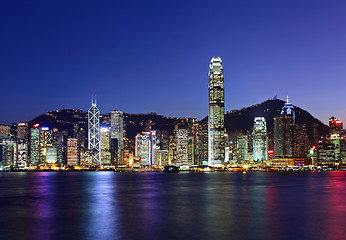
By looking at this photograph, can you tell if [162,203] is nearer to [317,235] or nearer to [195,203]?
[195,203]

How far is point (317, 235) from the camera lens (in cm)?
3597

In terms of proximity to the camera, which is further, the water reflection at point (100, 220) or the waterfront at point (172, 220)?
the water reflection at point (100, 220)

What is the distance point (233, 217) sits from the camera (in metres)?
47.2

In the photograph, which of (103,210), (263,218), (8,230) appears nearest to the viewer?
(8,230)

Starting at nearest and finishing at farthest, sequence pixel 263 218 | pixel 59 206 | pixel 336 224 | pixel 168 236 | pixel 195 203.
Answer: pixel 168 236, pixel 336 224, pixel 263 218, pixel 59 206, pixel 195 203

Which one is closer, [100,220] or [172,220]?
[172,220]

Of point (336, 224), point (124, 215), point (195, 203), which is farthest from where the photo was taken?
point (195, 203)

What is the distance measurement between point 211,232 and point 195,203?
2667 centimetres

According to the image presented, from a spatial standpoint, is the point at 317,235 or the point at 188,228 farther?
the point at 188,228

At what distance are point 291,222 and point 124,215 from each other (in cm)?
1883

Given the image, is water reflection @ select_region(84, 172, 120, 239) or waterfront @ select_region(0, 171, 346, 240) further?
water reflection @ select_region(84, 172, 120, 239)

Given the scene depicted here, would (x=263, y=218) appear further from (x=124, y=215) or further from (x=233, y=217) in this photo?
(x=124, y=215)

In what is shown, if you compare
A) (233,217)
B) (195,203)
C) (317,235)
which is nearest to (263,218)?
(233,217)

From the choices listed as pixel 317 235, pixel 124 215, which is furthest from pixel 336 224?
pixel 124 215
